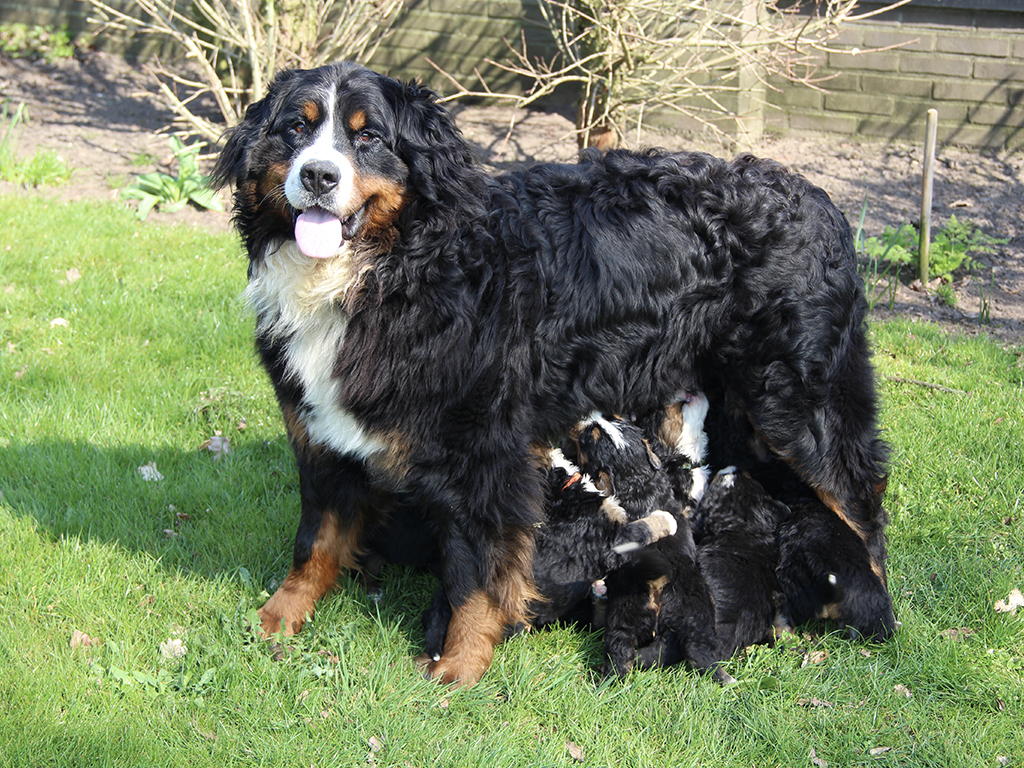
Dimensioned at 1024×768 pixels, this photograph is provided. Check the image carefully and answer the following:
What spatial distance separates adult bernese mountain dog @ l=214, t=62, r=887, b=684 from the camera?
312 cm

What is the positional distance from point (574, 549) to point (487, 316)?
979mm

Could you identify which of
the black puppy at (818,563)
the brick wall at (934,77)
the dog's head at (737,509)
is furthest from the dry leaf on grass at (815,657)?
the brick wall at (934,77)

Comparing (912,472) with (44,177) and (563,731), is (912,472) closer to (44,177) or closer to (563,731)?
(563,731)

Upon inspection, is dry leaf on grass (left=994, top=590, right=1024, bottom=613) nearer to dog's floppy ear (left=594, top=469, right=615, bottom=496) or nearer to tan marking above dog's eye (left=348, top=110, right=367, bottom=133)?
dog's floppy ear (left=594, top=469, right=615, bottom=496)

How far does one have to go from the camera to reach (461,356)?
10.3 feet

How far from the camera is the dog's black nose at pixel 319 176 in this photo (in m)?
2.92

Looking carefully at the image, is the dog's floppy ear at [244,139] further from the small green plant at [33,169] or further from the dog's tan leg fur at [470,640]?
the small green plant at [33,169]

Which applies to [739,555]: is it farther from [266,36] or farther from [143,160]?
[143,160]

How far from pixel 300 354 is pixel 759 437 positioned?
1.96 metres

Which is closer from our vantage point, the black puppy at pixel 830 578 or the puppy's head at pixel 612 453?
the black puppy at pixel 830 578

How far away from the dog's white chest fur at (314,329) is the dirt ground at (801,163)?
442 cm

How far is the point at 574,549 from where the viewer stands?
3.42 metres

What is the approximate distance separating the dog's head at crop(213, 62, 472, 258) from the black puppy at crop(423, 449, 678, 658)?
1299 millimetres

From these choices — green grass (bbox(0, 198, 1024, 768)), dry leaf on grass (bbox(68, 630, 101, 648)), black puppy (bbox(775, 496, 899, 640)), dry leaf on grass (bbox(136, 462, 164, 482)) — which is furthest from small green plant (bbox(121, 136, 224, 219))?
black puppy (bbox(775, 496, 899, 640))
